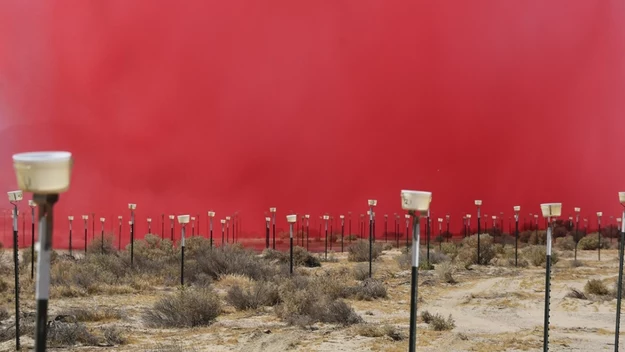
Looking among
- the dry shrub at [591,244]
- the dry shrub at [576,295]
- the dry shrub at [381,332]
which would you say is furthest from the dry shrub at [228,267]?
the dry shrub at [591,244]

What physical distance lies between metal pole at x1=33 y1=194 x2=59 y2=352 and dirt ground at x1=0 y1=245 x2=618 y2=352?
8.47m

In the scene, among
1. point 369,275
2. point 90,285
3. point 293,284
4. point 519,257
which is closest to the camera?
point 293,284

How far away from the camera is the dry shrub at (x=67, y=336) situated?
43.3 feet

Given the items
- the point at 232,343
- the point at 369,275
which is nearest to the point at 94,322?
the point at 232,343

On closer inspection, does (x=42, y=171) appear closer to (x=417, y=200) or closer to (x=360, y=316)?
(x=417, y=200)

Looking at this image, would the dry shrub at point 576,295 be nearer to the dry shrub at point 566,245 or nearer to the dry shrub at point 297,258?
the dry shrub at point 297,258

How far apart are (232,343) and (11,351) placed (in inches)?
169

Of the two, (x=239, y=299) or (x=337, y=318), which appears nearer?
(x=337, y=318)

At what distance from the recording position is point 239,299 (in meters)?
18.0

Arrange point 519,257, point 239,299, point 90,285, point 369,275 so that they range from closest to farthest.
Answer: point 239,299 → point 90,285 → point 369,275 → point 519,257

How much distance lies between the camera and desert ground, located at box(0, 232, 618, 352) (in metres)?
13.4

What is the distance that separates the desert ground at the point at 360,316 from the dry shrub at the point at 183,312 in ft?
0.55

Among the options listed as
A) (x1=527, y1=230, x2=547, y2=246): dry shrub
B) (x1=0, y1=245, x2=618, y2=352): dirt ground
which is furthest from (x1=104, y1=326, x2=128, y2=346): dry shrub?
(x1=527, y1=230, x2=547, y2=246): dry shrub

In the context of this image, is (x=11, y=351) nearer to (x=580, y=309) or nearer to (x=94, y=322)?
(x=94, y=322)
